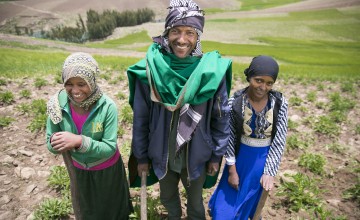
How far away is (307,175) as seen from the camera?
4.40 meters

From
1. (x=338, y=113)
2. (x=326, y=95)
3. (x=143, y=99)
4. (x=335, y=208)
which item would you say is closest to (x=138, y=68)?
(x=143, y=99)

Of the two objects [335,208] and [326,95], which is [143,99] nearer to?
[335,208]

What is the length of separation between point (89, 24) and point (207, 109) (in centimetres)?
6296

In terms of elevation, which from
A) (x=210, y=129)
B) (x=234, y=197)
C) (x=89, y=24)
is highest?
(x=89, y=24)

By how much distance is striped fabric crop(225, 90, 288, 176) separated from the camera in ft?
8.86

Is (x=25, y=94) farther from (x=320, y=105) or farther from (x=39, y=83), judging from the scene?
(x=320, y=105)

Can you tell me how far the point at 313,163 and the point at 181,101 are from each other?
352cm

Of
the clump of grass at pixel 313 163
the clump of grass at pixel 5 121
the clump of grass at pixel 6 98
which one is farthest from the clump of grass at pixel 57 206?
the clump of grass at pixel 313 163

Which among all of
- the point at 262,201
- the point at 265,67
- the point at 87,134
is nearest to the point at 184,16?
the point at 265,67

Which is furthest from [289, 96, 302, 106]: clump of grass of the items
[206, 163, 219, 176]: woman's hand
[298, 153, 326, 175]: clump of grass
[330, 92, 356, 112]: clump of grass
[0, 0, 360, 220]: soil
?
[206, 163, 219, 176]: woman's hand

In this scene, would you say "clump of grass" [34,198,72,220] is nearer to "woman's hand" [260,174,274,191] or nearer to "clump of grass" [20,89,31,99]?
"woman's hand" [260,174,274,191]

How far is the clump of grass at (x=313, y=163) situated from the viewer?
4.43m

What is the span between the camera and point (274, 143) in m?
2.78

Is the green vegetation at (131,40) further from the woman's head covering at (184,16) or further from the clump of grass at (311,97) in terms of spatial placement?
the woman's head covering at (184,16)
